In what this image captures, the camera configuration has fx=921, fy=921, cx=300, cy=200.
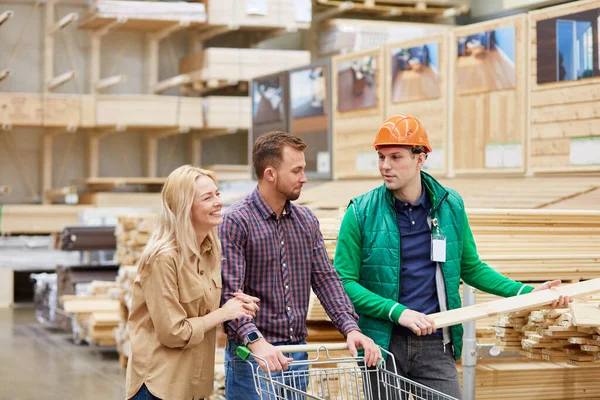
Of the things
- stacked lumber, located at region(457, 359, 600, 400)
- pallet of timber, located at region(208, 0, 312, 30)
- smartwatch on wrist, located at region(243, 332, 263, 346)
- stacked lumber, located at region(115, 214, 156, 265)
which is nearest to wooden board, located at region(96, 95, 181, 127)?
pallet of timber, located at region(208, 0, 312, 30)

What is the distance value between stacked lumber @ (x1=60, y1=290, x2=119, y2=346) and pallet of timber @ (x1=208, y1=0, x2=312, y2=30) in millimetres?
6486

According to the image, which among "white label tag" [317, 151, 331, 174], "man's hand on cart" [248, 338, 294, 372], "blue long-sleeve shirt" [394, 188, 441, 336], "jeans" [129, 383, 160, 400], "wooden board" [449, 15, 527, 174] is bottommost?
"jeans" [129, 383, 160, 400]

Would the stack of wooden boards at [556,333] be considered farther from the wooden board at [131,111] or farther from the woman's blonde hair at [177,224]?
the wooden board at [131,111]

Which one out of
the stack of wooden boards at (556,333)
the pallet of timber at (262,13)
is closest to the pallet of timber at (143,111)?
the pallet of timber at (262,13)

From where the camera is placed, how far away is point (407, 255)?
3613 millimetres

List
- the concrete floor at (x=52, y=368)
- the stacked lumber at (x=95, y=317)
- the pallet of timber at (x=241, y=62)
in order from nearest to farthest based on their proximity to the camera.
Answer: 1. the concrete floor at (x=52, y=368)
2. the stacked lumber at (x=95, y=317)
3. the pallet of timber at (x=241, y=62)

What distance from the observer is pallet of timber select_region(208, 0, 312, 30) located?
52.5 ft

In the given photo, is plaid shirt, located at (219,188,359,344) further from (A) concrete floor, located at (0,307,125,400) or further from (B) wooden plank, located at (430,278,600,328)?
(A) concrete floor, located at (0,307,125,400)

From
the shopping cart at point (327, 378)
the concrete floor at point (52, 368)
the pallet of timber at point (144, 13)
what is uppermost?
the pallet of timber at point (144, 13)

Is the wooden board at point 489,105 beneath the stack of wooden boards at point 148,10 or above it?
beneath

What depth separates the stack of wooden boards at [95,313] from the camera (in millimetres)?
10469

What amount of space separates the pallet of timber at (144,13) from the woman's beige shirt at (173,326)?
12.9 m

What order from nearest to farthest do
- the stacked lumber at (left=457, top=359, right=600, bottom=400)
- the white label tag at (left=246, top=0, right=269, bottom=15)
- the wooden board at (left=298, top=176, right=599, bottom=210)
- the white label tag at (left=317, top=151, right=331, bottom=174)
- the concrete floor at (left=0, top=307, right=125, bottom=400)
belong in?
the stacked lumber at (left=457, top=359, right=600, bottom=400) → the wooden board at (left=298, top=176, right=599, bottom=210) → the concrete floor at (left=0, top=307, right=125, bottom=400) → the white label tag at (left=317, top=151, right=331, bottom=174) → the white label tag at (left=246, top=0, right=269, bottom=15)

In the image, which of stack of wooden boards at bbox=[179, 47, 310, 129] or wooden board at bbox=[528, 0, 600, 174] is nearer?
wooden board at bbox=[528, 0, 600, 174]
